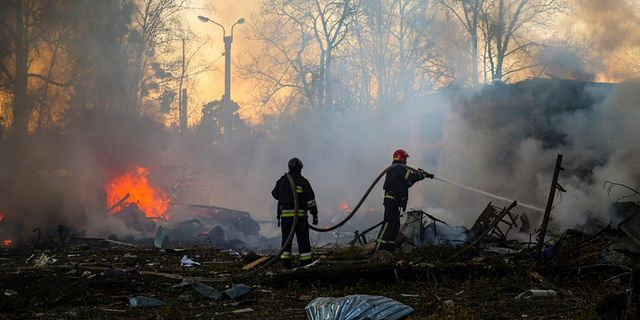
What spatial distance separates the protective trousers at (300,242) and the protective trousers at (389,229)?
1.29 meters

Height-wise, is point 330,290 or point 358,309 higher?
point 358,309

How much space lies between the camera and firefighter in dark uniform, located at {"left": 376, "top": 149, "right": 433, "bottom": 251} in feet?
32.6

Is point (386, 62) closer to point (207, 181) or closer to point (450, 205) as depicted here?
point (207, 181)

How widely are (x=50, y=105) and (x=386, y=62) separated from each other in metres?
16.1

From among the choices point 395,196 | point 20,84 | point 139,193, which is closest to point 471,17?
point 139,193

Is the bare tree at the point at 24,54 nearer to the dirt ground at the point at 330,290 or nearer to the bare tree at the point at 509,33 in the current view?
the dirt ground at the point at 330,290

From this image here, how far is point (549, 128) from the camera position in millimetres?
13352

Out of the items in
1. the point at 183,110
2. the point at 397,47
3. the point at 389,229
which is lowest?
the point at 389,229

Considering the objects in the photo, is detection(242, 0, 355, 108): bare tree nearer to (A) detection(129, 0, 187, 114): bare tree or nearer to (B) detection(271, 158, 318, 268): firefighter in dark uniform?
(A) detection(129, 0, 187, 114): bare tree

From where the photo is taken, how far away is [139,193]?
18.5 meters

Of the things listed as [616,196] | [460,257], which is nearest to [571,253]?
[460,257]

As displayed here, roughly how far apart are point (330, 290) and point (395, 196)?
3599mm

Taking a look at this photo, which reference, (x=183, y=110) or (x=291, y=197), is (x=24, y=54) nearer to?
(x=291, y=197)

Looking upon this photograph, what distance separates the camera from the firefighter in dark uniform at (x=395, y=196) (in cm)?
995
